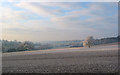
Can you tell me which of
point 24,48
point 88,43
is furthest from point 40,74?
point 88,43

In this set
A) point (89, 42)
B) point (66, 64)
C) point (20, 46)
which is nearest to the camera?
point (66, 64)

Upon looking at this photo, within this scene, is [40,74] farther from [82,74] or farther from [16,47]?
[16,47]

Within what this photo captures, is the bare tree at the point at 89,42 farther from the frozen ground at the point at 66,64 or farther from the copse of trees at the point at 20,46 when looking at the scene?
the frozen ground at the point at 66,64

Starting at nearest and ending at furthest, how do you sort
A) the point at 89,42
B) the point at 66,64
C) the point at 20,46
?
the point at 66,64, the point at 20,46, the point at 89,42

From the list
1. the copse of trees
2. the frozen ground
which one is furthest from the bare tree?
the frozen ground

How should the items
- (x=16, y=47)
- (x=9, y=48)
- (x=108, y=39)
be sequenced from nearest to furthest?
1. (x=9, y=48)
2. (x=16, y=47)
3. (x=108, y=39)

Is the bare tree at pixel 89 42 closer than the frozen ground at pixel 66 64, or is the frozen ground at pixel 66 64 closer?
the frozen ground at pixel 66 64

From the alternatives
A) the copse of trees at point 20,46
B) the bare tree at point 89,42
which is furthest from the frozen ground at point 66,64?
the bare tree at point 89,42

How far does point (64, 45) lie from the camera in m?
45.0

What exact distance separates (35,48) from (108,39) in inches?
1051

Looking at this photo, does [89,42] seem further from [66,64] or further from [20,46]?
[66,64]

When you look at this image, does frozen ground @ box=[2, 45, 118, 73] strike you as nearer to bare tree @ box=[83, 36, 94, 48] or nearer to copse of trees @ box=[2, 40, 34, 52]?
copse of trees @ box=[2, 40, 34, 52]

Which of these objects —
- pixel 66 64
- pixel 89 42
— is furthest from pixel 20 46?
pixel 66 64

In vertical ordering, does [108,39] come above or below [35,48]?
above
